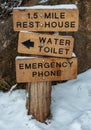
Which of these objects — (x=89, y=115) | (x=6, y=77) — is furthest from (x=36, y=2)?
(x=89, y=115)

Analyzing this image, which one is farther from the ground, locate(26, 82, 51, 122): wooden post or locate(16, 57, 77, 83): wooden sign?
locate(16, 57, 77, 83): wooden sign

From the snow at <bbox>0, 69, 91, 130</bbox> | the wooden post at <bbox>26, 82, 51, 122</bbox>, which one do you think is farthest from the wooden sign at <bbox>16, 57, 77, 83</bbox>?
the snow at <bbox>0, 69, 91, 130</bbox>

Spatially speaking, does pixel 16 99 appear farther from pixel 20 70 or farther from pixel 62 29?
pixel 62 29

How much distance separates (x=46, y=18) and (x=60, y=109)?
55.2 inches

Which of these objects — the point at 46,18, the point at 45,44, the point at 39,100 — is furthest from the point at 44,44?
the point at 39,100

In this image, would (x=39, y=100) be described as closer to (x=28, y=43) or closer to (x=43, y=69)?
(x=43, y=69)

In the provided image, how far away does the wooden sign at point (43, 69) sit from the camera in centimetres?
451

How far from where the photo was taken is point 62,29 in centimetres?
445

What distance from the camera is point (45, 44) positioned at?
4.46 m

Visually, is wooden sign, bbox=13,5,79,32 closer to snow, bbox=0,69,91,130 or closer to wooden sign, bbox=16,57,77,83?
wooden sign, bbox=16,57,77,83

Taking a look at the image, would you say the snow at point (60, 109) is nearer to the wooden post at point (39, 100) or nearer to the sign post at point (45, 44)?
the wooden post at point (39, 100)

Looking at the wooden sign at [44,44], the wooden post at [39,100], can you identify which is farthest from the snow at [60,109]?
the wooden sign at [44,44]

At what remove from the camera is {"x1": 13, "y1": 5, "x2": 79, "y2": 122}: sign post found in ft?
14.5

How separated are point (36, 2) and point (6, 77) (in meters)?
1.36
